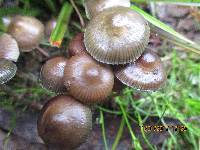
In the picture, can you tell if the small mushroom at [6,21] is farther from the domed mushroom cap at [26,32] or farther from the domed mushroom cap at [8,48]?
the domed mushroom cap at [8,48]

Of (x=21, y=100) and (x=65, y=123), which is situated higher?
(x=65, y=123)

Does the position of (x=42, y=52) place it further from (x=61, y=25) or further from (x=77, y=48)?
(x=77, y=48)

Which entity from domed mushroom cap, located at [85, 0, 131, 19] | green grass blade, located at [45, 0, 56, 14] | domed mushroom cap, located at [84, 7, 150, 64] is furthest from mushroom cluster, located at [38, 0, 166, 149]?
green grass blade, located at [45, 0, 56, 14]

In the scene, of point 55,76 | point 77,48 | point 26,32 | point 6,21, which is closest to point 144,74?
point 77,48

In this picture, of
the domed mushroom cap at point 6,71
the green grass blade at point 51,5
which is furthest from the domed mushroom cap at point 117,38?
the green grass blade at point 51,5

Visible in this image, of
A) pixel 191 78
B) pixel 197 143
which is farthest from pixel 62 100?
pixel 191 78

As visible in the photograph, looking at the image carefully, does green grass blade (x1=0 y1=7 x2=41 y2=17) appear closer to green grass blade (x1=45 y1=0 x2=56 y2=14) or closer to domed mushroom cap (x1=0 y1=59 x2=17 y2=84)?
green grass blade (x1=45 y1=0 x2=56 y2=14)

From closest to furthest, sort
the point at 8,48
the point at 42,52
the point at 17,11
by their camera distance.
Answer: the point at 8,48 < the point at 17,11 < the point at 42,52
